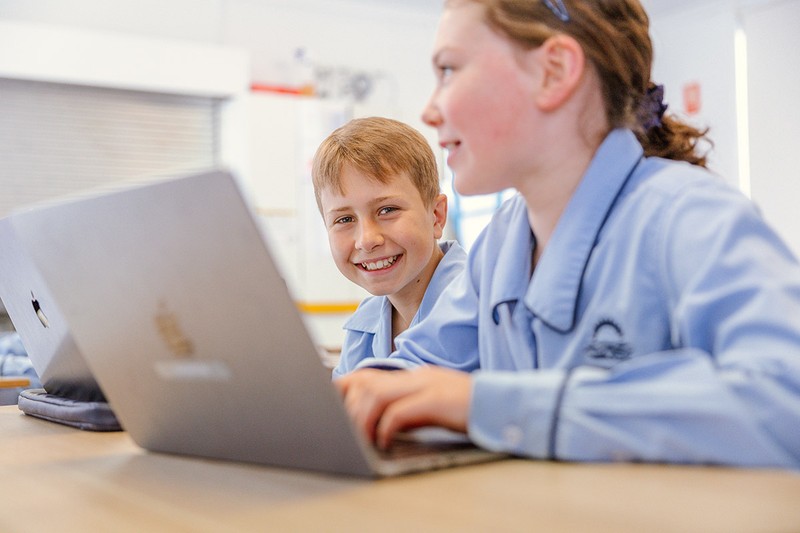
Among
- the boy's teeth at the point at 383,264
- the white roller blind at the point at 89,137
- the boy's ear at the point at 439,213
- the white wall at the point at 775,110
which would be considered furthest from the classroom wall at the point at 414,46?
the boy's teeth at the point at 383,264

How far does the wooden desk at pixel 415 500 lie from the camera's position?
560 millimetres

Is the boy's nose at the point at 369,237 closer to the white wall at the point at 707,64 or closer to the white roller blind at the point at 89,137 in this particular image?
the white roller blind at the point at 89,137

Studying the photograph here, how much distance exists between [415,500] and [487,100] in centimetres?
57

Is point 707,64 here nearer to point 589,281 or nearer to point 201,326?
point 589,281

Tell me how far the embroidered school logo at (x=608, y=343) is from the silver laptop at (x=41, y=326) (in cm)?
63

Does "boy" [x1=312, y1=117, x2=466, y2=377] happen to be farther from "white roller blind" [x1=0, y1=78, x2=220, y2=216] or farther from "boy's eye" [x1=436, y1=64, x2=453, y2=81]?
"white roller blind" [x1=0, y1=78, x2=220, y2=216]

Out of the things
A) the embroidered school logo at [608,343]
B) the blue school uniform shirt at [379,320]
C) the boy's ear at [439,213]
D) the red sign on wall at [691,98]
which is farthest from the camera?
the red sign on wall at [691,98]

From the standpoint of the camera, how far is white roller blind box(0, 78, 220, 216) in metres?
4.68

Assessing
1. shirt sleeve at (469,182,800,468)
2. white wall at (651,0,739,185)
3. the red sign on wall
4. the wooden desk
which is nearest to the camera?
the wooden desk

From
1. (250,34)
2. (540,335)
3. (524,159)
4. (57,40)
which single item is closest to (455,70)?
(524,159)

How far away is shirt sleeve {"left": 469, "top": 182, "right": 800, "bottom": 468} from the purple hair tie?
0.38m

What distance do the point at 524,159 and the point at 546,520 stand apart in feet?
1.95

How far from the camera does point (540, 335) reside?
1.03 meters

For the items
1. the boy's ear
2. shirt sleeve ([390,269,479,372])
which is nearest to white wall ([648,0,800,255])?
the boy's ear
